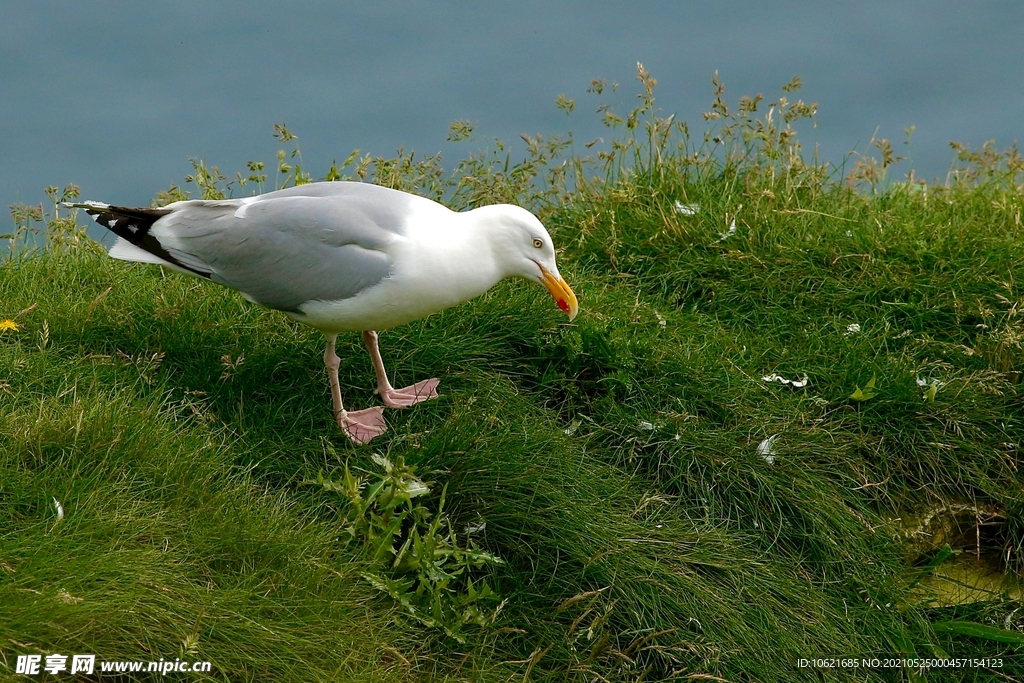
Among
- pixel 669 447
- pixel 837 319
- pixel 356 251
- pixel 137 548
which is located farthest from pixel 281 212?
pixel 837 319

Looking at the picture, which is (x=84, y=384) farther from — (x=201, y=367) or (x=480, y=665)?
(x=480, y=665)

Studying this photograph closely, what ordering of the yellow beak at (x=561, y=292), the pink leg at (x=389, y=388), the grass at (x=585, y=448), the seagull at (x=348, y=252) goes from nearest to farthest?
the grass at (x=585, y=448) → the seagull at (x=348, y=252) → the yellow beak at (x=561, y=292) → the pink leg at (x=389, y=388)

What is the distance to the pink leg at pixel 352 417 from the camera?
15.8ft

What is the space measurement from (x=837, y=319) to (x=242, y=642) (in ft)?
12.3

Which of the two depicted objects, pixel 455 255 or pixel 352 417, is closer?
pixel 455 255

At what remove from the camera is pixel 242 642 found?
3.69 m

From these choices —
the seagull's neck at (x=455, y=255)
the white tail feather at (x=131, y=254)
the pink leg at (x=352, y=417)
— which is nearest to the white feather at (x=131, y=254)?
the white tail feather at (x=131, y=254)

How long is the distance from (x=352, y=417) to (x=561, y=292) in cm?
108

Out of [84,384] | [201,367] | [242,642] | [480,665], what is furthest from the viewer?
[201,367]

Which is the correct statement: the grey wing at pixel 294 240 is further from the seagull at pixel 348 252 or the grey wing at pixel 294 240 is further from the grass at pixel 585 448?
the grass at pixel 585 448

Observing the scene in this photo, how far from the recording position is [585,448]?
4.93m

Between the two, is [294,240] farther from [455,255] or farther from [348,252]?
[455,255]

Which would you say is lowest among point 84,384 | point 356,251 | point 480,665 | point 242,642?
point 480,665

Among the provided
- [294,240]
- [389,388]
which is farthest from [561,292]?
[294,240]
